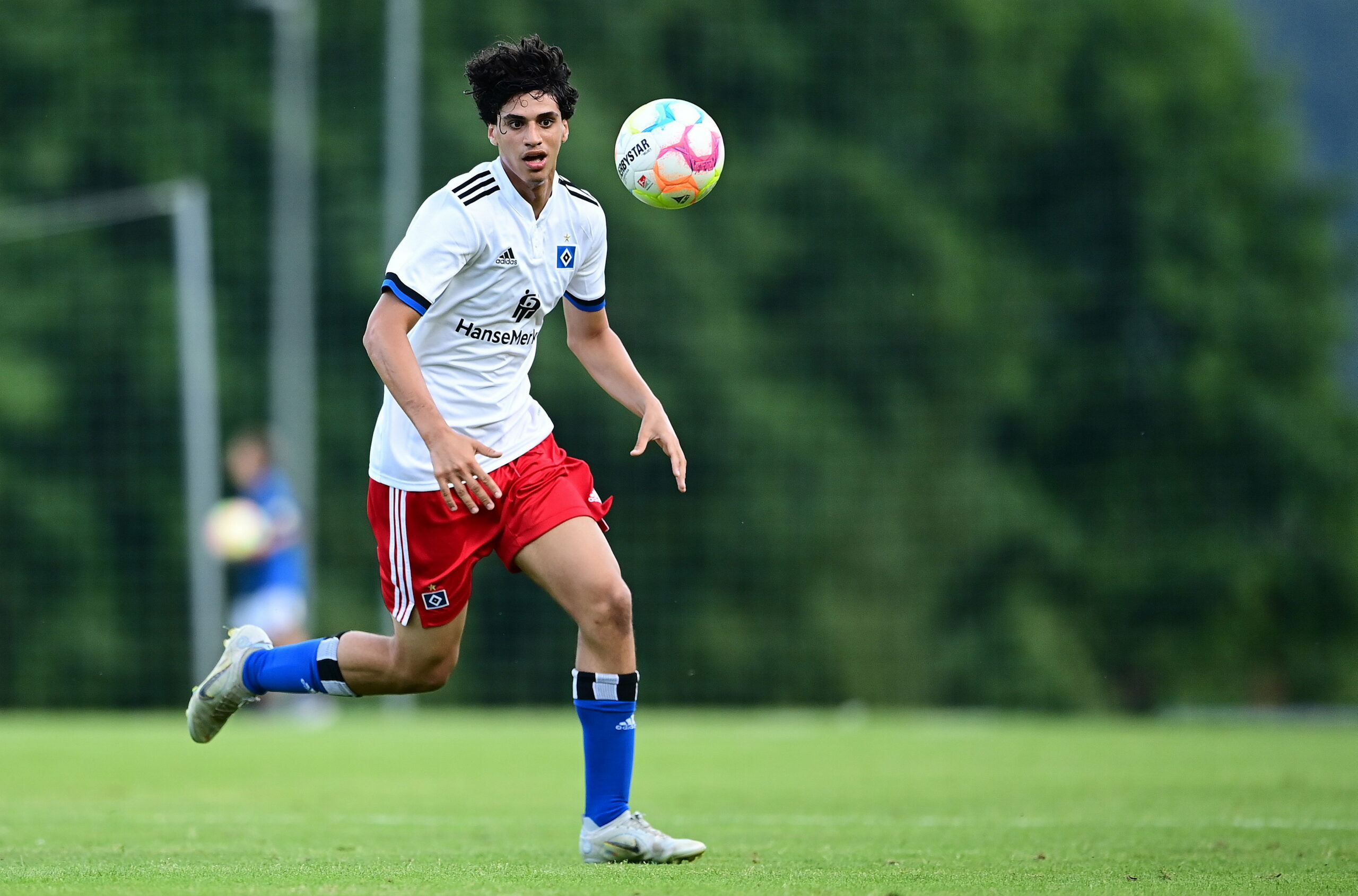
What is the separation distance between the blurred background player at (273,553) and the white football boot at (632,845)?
33.8 feet

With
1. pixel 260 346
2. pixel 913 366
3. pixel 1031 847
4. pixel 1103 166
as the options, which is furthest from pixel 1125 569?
pixel 1031 847

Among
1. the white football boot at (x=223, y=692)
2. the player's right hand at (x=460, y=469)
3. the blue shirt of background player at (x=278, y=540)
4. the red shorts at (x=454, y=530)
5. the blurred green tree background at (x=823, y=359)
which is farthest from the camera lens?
the blurred green tree background at (x=823, y=359)

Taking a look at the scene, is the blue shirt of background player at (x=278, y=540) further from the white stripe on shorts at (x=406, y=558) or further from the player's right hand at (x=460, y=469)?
the player's right hand at (x=460, y=469)

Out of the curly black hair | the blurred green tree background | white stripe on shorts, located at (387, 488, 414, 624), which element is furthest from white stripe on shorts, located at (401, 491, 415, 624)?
the blurred green tree background

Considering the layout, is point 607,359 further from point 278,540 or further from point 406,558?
point 278,540

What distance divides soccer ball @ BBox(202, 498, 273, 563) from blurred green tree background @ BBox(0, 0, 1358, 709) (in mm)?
6159

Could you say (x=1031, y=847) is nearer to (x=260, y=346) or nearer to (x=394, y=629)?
(x=394, y=629)

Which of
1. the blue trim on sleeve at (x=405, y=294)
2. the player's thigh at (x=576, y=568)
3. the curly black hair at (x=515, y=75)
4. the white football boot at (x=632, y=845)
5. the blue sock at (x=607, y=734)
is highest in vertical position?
the curly black hair at (x=515, y=75)

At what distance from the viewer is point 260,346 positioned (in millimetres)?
23531

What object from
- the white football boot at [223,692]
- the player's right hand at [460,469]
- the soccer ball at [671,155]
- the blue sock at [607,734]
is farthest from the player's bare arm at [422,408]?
the white football boot at [223,692]

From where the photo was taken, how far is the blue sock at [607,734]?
5.86m

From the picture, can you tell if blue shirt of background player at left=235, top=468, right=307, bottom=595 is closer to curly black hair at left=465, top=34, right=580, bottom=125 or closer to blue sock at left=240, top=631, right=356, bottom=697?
blue sock at left=240, top=631, right=356, bottom=697

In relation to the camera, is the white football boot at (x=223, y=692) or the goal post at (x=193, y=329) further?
the goal post at (x=193, y=329)

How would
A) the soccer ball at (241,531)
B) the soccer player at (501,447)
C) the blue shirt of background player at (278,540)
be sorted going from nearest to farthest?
the soccer player at (501,447), the soccer ball at (241,531), the blue shirt of background player at (278,540)
